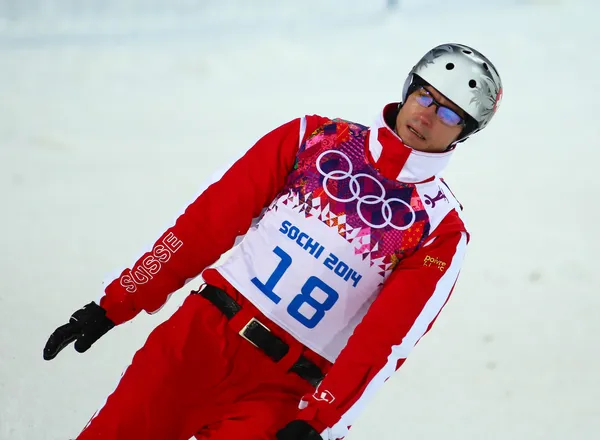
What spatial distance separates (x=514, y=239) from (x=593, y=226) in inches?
13.7

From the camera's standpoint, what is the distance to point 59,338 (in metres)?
1.90

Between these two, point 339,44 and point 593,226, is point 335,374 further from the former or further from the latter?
point 339,44

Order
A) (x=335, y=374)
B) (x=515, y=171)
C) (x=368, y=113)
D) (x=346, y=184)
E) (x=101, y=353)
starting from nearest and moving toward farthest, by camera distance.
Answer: (x=335, y=374), (x=346, y=184), (x=101, y=353), (x=515, y=171), (x=368, y=113)

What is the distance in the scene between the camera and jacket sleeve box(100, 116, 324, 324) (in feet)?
6.25

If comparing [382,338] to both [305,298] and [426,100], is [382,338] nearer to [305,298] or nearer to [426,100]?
[305,298]

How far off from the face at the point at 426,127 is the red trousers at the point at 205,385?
519mm

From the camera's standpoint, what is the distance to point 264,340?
72.6 inches

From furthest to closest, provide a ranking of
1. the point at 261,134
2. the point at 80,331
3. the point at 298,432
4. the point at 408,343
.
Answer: the point at 261,134 → the point at 80,331 → the point at 408,343 → the point at 298,432

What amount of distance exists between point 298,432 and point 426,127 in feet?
2.31

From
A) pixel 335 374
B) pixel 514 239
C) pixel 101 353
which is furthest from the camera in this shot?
pixel 514 239

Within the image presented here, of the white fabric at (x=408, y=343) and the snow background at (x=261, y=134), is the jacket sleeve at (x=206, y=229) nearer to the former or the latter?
the snow background at (x=261, y=134)

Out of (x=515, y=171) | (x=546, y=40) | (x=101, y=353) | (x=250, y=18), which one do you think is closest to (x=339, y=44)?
(x=250, y=18)

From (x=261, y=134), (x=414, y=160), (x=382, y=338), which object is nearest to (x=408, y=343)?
(x=382, y=338)

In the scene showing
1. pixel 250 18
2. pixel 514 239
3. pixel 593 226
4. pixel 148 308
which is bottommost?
pixel 148 308
